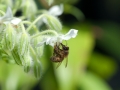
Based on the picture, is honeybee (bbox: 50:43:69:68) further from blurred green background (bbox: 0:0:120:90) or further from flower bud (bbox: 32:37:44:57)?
blurred green background (bbox: 0:0:120:90)

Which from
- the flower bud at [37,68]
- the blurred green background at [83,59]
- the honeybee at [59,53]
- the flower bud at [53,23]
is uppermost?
the flower bud at [53,23]

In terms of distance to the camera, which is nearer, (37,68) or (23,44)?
(23,44)

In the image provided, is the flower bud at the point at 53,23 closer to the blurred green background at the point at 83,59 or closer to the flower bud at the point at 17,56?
the flower bud at the point at 17,56

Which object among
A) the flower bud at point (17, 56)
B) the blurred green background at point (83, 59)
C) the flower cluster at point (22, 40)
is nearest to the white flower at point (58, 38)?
the flower cluster at point (22, 40)

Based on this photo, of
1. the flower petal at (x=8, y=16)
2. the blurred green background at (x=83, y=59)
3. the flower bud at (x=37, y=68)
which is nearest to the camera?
the flower petal at (x=8, y=16)

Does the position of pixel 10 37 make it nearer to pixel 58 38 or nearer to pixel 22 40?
pixel 22 40

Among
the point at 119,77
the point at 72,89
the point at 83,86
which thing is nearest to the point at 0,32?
the point at 72,89

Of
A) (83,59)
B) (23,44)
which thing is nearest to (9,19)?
(23,44)

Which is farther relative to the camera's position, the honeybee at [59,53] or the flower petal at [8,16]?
the honeybee at [59,53]

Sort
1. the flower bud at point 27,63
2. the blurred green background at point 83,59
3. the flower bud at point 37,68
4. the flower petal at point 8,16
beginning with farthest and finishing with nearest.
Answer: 1. the blurred green background at point 83,59
2. the flower bud at point 37,68
3. the flower bud at point 27,63
4. the flower petal at point 8,16

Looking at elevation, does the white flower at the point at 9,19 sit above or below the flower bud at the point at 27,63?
above

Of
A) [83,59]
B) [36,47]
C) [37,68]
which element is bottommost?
[83,59]
